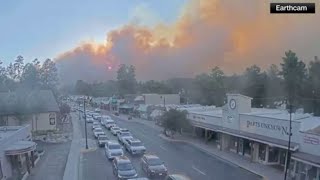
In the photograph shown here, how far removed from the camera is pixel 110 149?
31.0 m

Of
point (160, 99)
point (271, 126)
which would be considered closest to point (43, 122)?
point (271, 126)

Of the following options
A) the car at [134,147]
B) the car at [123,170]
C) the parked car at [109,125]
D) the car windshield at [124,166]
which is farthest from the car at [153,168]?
the parked car at [109,125]

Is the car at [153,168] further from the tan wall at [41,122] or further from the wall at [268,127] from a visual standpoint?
the tan wall at [41,122]

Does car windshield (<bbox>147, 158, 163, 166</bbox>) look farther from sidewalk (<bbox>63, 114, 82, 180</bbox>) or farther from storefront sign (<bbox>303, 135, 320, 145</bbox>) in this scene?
storefront sign (<bbox>303, 135, 320, 145</bbox>)

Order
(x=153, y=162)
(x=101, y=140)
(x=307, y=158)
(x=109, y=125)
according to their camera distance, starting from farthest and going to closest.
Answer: (x=109, y=125) → (x=101, y=140) → (x=153, y=162) → (x=307, y=158)

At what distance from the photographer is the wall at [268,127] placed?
2481cm

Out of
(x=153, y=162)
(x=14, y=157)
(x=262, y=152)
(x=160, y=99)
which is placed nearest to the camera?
(x=14, y=157)

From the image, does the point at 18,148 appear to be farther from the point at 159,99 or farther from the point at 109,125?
the point at 159,99

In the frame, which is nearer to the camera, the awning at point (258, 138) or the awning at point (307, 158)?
the awning at point (307, 158)

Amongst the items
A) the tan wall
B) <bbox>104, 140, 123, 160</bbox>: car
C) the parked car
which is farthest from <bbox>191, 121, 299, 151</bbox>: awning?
the tan wall

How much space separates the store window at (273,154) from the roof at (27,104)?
2712 centimetres

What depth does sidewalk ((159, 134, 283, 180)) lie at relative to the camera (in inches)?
967

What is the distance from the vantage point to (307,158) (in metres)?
21.9

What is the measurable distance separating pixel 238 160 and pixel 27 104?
87.7ft
